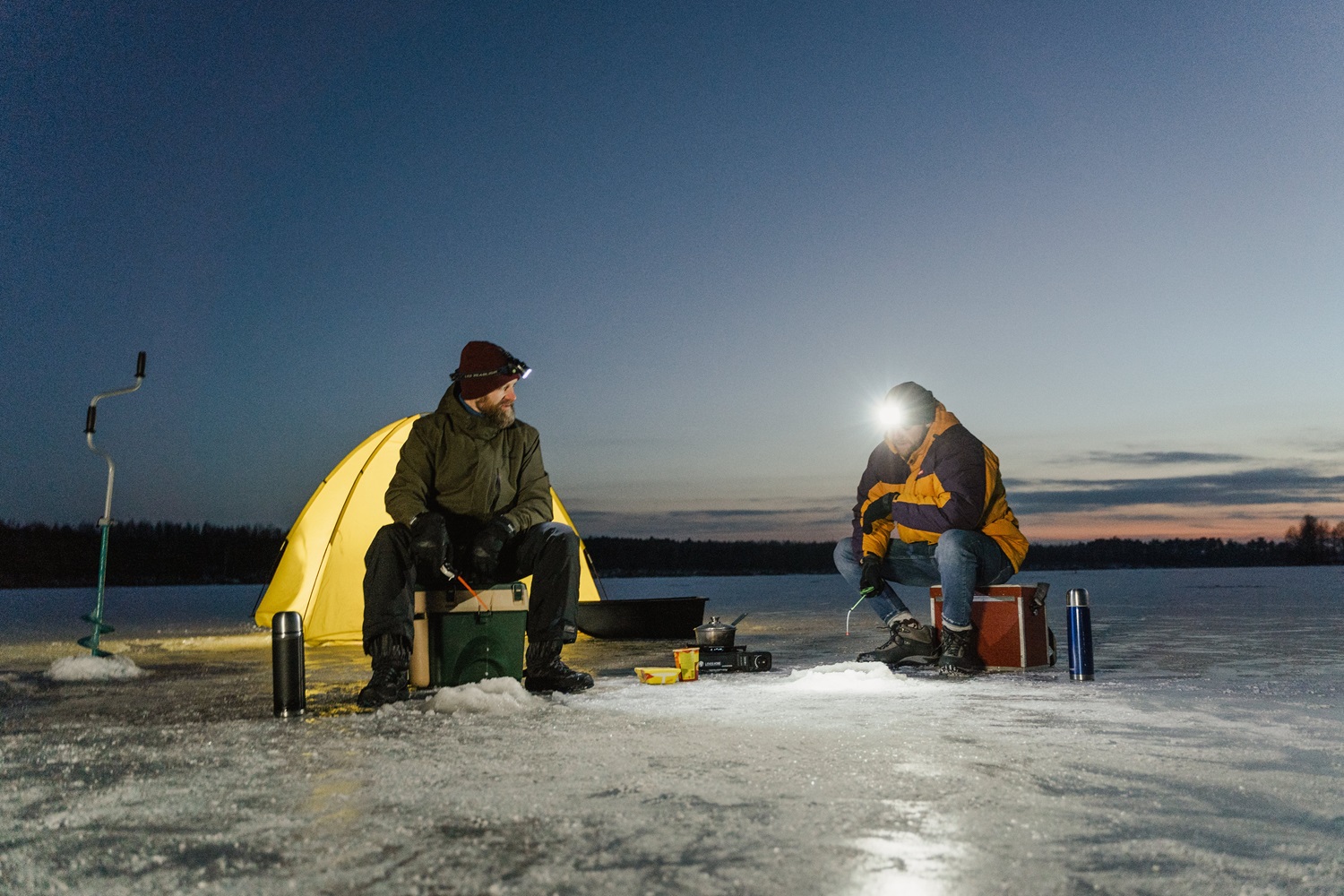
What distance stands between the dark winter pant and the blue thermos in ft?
7.17

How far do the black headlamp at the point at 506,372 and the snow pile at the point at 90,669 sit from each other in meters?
2.35

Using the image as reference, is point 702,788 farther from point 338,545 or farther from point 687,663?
point 338,545

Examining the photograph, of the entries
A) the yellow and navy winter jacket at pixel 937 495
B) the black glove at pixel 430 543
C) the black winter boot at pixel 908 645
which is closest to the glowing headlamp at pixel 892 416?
the yellow and navy winter jacket at pixel 937 495

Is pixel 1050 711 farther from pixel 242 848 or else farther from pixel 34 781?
pixel 34 781

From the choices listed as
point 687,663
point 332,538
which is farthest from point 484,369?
point 332,538

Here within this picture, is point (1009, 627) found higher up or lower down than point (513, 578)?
lower down

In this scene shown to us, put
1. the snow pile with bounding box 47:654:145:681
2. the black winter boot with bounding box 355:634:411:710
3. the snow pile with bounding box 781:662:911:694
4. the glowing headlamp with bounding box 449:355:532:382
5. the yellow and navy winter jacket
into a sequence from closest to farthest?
the black winter boot with bounding box 355:634:411:710 < the snow pile with bounding box 781:662:911:694 < the glowing headlamp with bounding box 449:355:532:382 < the yellow and navy winter jacket < the snow pile with bounding box 47:654:145:681

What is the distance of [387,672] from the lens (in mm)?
3686

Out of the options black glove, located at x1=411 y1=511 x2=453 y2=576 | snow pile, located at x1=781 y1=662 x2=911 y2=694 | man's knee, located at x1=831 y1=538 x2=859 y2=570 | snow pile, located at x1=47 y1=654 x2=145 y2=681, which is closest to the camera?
black glove, located at x1=411 y1=511 x2=453 y2=576

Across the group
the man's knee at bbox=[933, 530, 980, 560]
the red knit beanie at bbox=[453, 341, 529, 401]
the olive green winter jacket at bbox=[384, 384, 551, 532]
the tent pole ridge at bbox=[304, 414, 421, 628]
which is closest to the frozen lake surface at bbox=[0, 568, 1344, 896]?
the man's knee at bbox=[933, 530, 980, 560]

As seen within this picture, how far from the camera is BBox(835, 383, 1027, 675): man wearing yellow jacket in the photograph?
176 inches

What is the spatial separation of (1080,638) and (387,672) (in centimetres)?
292

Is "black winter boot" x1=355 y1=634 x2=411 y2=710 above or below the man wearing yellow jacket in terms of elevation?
below

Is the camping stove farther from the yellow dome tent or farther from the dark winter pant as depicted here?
the yellow dome tent
